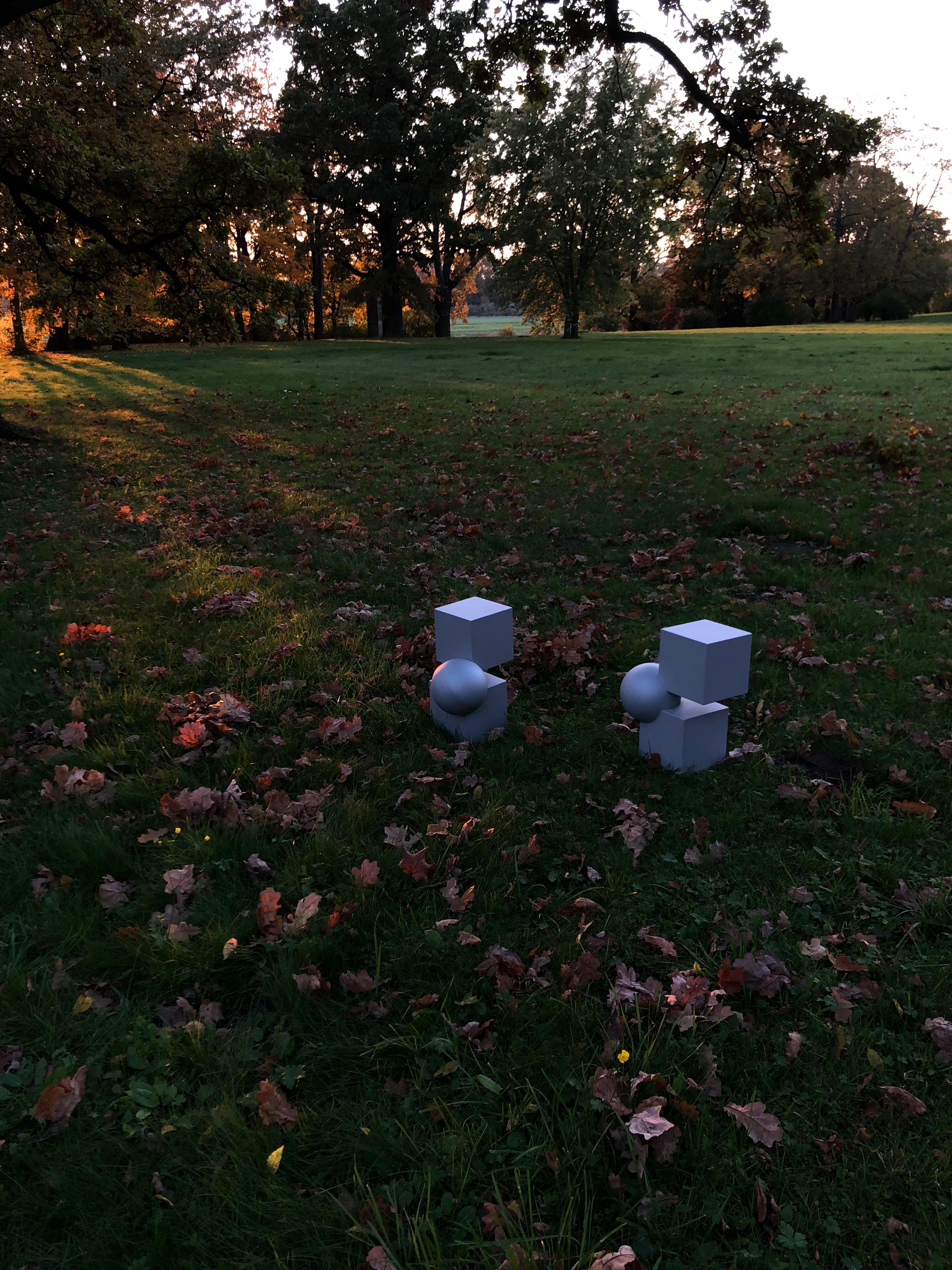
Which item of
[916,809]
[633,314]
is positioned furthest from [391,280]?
[916,809]

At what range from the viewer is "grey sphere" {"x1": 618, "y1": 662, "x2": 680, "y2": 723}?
407 cm

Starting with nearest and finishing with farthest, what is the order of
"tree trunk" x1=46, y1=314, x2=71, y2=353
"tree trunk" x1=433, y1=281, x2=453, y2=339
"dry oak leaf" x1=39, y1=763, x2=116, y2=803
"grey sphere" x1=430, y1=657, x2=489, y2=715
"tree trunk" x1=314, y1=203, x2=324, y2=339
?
1. "dry oak leaf" x1=39, y1=763, x2=116, y2=803
2. "grey sphere" x1=430, y1=657, x2=489, y2=715
3. "tree trunk" x1=46, y1=314, x2=71, y2=353
4. "tree trunk" x1=314, y1=203, x2=324, y2=339
5. "tree trunk" x1=433, y1=281, x2=453, y2=339

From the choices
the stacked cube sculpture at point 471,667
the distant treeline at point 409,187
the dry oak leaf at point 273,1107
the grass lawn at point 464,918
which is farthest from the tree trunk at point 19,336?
the dry oak leaf at point 273,1107

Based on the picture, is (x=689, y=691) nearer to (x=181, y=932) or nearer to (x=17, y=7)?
(x=181, y=932)

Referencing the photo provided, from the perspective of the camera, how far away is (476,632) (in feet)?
14.2

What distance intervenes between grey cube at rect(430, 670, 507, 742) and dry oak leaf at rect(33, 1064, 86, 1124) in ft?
7.90

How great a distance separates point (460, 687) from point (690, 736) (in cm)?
121

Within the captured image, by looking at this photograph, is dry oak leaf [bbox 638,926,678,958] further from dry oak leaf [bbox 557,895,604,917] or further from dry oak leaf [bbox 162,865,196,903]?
dry oak leaf [bbox 162,865,196,903]

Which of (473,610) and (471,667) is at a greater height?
(473,610)

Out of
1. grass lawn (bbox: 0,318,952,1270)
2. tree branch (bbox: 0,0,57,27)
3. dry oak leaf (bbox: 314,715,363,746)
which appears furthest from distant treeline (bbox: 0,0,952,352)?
dry oak leaf (bbox: 314,715,363,746)

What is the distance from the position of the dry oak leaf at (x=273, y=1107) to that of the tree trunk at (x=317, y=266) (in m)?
39.7

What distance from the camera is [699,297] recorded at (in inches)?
2090

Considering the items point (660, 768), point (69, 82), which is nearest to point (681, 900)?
point (660, 768)

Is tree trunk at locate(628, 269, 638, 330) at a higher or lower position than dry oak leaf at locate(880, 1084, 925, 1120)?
higher
